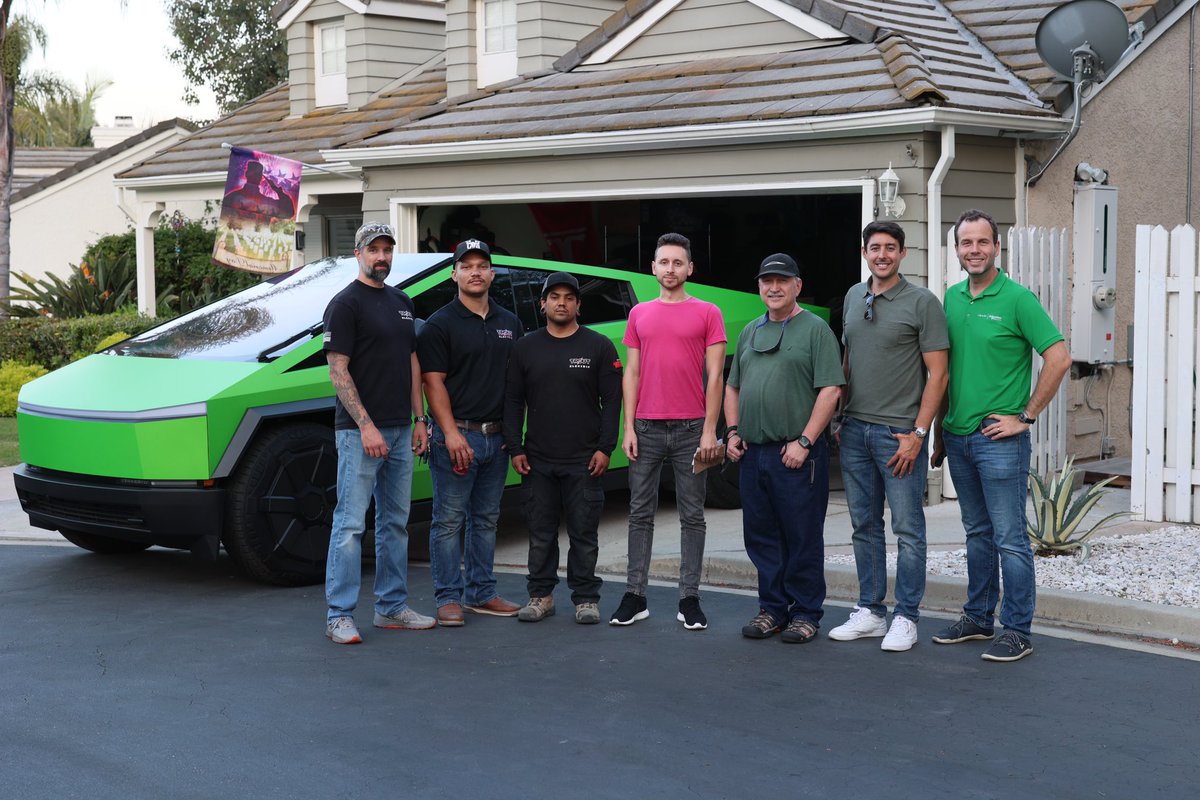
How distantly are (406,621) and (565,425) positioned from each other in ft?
3.97

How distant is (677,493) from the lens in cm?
656

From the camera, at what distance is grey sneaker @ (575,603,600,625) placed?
6750 mm

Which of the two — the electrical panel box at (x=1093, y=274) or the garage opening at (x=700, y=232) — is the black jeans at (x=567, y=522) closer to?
the electrical panel box at (x=1093, y=274)

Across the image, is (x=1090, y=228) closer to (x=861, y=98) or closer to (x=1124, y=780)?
(x=861, y=98)

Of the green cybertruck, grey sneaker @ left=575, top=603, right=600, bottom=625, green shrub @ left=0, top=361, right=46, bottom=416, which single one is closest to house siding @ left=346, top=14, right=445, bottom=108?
green shrub @ left=0, top=361, right=46, bottom=416

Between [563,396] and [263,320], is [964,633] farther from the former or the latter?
[263,320]

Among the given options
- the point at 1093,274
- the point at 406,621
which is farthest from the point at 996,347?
the point at 1093,274

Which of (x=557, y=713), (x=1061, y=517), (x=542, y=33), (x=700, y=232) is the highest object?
(x=542, y=33)

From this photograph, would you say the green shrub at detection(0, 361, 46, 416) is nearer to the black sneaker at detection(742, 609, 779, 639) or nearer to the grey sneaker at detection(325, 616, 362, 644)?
the grey sneaker at detection(325, 616, 362, 644)

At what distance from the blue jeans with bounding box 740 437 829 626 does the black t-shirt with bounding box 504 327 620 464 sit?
2.47 feet

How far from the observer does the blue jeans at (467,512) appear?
22.4ft

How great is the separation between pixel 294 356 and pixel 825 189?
4489mm

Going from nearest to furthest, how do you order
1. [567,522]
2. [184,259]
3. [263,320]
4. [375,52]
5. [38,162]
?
1. [567,522]
2. [263,320]
3. [375,52]
4. [184,259]
5. [38,162]

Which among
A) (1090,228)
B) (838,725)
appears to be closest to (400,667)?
(838,725)
